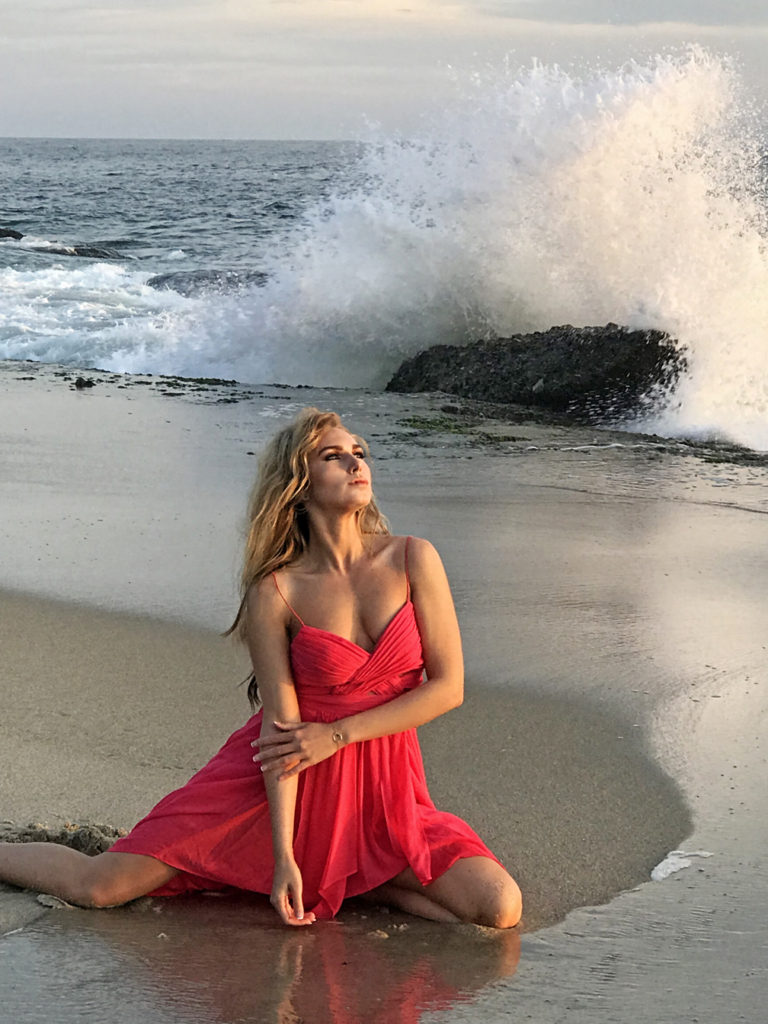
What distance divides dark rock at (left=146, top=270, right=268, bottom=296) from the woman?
17.2 m

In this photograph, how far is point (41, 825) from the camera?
11.2 feet

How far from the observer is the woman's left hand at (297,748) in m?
3.07

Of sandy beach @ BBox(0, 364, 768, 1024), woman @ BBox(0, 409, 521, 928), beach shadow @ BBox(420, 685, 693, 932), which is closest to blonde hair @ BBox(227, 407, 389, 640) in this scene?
woman @ BBox(0, 409, 521, 928)

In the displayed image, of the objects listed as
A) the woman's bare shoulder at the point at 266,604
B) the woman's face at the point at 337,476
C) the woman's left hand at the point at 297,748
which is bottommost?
the woman's left hand at the point at 297,748

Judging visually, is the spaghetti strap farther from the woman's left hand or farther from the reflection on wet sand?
the reflection on wet sand

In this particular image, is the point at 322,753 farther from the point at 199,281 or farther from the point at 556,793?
the point at 199,281

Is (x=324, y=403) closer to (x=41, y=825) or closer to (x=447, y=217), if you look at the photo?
(x=447, y=217)

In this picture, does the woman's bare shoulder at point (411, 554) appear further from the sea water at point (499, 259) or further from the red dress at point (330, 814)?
the sea water at point (499, 259)

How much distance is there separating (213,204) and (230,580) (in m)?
47.7

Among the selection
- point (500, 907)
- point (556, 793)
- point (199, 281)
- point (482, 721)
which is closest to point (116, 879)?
point (500, 907)

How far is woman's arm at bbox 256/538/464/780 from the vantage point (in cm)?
Answer: 308

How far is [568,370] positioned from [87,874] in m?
8.44

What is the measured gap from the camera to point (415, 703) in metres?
3.14

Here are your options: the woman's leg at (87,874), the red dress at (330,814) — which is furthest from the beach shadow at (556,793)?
the woman's leg at (87,874)
